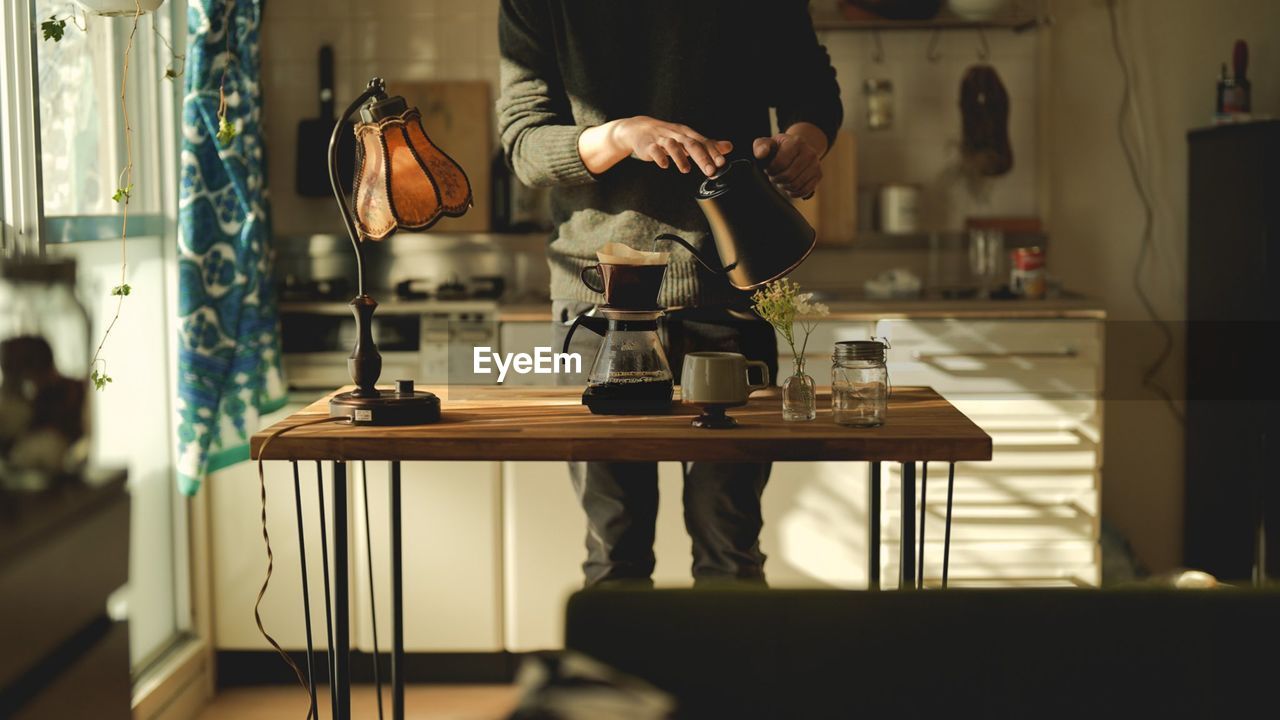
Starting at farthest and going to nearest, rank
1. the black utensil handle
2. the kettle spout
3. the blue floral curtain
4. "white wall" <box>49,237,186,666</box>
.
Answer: the black utensil handle, the blue floral curtain, "white wall" <box>49,237,186,666</box>, the kettle spout

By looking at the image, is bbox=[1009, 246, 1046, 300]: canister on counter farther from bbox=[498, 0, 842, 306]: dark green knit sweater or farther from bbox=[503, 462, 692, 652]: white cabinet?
bbox=[498, 0, 842, 306]: dark green knit sweater

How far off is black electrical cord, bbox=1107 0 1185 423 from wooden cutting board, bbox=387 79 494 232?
191cm

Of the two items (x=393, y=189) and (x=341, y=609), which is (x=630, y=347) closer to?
(x=393, y=189)

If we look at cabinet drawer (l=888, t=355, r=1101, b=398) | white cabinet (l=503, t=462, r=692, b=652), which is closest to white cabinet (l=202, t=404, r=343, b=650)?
white cabinet (l=503, t=462, r=692, b=652)

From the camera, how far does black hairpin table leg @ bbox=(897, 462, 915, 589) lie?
75.2 inches

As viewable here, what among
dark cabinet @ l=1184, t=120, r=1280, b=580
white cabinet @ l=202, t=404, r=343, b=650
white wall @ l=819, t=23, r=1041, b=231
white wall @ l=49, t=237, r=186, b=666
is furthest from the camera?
white wall @ l=819, t=23, r=1041, b=231

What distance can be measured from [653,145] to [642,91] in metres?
0.34

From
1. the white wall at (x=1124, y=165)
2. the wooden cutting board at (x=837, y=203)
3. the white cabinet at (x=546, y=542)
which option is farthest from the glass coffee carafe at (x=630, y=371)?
the white wall at (x=1124, y=165)

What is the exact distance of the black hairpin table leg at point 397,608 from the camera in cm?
222

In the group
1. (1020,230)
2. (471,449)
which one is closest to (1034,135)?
(1020,230)

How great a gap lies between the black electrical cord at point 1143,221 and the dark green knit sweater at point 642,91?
78.6 inches

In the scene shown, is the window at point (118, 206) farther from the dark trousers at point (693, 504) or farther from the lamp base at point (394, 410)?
the dark trousers at point (693, 504)

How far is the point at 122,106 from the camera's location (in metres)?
2.81

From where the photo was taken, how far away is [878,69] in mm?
3881
